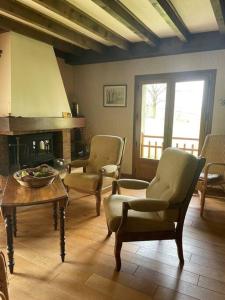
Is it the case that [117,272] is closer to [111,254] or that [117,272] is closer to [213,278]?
[111,254]

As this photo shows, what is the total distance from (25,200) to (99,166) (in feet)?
5.48

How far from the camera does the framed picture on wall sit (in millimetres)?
4316

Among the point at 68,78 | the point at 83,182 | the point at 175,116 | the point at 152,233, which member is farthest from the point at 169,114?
the point at 152,233

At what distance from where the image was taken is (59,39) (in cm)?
380

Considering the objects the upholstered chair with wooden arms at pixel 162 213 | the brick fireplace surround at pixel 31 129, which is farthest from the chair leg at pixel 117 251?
the brick fireplace surround at pixel 31 129

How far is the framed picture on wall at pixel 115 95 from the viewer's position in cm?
432

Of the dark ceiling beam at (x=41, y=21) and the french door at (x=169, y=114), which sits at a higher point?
the dark ceiling beam at (x=41, y=21)

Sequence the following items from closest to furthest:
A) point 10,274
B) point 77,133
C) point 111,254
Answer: point 10,274 < point 111,254 < point 77,133

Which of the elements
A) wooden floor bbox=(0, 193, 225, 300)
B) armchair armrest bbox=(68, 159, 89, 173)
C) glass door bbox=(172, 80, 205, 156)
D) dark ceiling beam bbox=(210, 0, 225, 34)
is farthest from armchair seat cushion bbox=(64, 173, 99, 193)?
dark ceiling beam bbox=(210, 0, 225, 34)

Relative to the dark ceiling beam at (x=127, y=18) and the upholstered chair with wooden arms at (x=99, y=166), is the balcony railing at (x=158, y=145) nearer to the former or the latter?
the upholstered chair with wooden arms at (x=99, y=166)

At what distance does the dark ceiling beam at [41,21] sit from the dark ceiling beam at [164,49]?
13.2 inches

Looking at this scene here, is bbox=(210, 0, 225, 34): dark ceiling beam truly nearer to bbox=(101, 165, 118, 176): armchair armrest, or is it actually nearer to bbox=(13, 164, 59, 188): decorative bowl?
bbox=(101, 165, 118, 176): armchair armrest

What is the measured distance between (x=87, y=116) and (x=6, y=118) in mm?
2107

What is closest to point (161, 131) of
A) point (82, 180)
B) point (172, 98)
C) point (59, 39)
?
point (172, 98)
